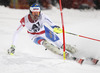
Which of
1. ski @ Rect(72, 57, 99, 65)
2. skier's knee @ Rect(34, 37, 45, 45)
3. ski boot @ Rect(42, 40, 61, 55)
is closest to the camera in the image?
ski @ Rect(72, 57, 99, 65)

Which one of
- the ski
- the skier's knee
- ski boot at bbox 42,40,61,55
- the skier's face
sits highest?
the skier's face

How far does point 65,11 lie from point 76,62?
9.40m

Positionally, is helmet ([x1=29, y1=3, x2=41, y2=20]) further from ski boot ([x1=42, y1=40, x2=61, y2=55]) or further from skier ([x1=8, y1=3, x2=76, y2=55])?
ski boot ([x1=42, y1=40, x2=61, y2=55])

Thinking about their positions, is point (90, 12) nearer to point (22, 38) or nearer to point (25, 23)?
point (22, 38)

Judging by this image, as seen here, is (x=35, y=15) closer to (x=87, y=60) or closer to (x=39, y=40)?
(x=39, y=40)

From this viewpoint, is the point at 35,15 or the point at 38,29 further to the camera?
the point at 38,29

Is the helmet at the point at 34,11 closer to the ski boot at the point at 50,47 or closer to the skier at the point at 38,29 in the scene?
the skier at the point at 38,29

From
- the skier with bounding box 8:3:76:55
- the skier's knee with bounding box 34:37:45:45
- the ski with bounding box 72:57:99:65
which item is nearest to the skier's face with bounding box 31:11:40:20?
the skier with bounding box 8:3:76:55

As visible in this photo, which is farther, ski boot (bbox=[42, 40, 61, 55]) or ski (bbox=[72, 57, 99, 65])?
ski boot (bbox=[42, 40, 61, 55])

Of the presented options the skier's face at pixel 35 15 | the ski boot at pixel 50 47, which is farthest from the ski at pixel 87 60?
the skier's face at pixel 35 15

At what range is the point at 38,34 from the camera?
4.40 meters

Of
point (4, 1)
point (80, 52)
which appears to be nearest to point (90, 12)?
point (4, 1)

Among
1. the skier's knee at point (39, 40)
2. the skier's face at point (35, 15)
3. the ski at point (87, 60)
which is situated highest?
the skier's face at point (35, 15)

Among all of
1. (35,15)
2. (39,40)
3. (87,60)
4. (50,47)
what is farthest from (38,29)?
(87,60)
